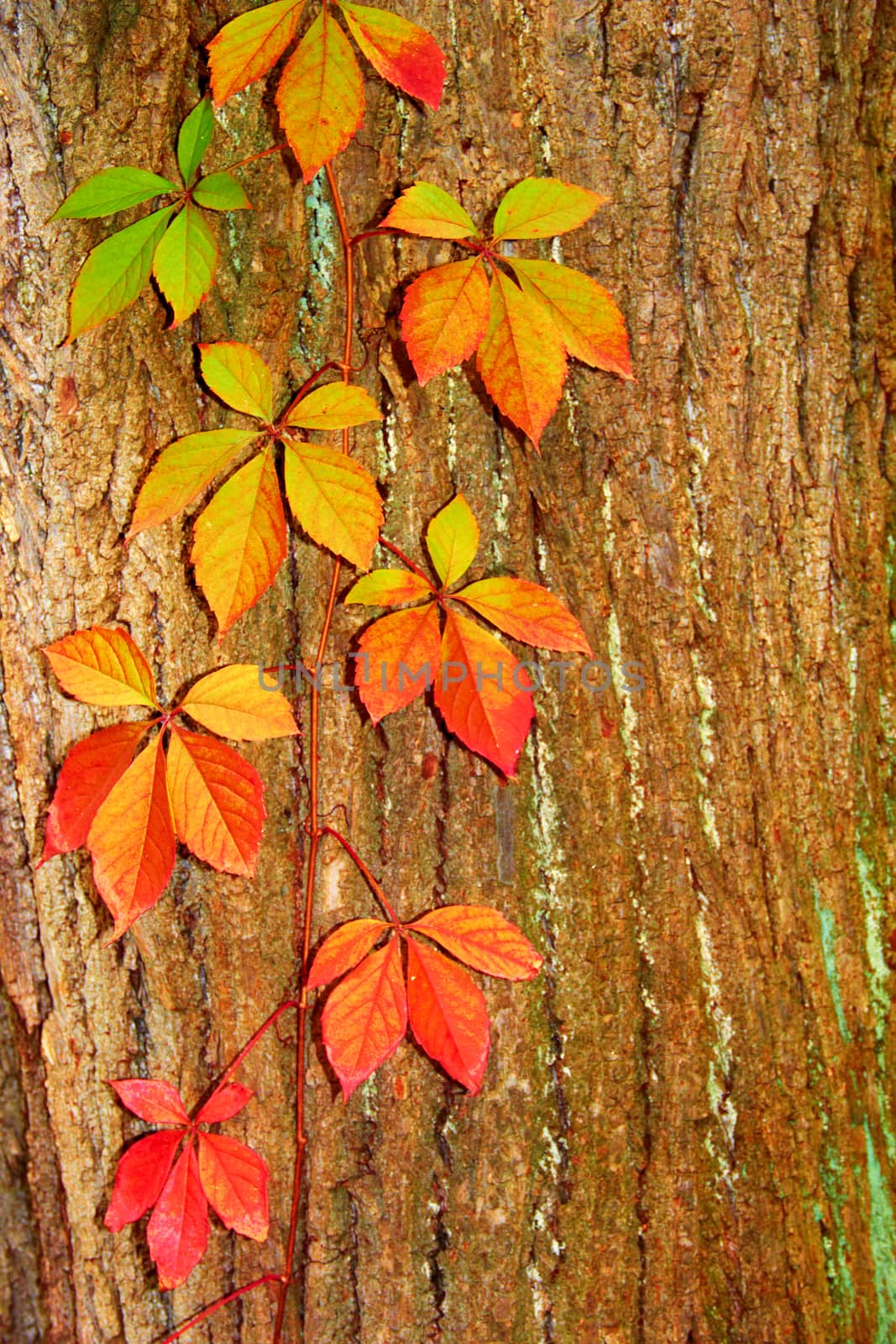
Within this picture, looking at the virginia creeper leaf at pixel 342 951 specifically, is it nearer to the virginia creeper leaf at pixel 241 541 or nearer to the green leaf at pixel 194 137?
the virginia creeper leaf at pixel 241 541

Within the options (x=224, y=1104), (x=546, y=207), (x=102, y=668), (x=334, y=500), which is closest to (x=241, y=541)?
(x=334, y=500)

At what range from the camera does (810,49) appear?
94 centimetres

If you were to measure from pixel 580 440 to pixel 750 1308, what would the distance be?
2.99 feet

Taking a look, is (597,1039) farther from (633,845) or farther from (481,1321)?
(481,1321)

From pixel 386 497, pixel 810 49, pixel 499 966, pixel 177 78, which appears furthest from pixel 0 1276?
pixel 810 49

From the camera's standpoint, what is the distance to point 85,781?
0.85 m

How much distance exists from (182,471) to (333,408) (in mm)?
144

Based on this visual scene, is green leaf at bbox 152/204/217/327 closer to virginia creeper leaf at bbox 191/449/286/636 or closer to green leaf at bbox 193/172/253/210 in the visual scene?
green leaf at bbox 193/172/253/210

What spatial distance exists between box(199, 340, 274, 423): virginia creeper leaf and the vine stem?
0.08m

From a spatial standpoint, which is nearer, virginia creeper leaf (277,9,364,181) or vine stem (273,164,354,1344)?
virginia creeper leaf (277,9,364,181)

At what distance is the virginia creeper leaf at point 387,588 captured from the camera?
33.4 inches

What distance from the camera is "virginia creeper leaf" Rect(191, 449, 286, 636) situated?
2.59 ft

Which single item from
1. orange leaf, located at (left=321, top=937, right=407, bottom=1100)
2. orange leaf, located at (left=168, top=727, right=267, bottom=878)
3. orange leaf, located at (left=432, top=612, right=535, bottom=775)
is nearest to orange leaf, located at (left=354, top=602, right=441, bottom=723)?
orange leaf, located at (left=432, top=612, right=535, bottom=775)

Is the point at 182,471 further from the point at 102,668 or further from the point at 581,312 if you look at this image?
the point at 581,312
